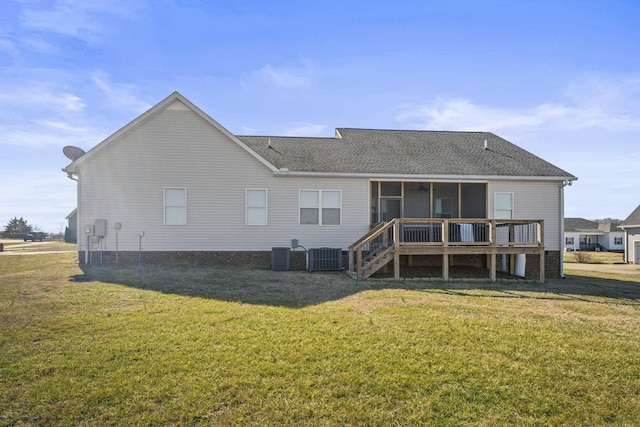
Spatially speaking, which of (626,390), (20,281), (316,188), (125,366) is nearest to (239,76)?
(316,188)

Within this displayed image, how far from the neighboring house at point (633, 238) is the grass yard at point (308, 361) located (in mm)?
27349

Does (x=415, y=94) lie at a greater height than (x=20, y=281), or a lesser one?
greater

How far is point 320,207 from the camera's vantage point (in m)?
16.0

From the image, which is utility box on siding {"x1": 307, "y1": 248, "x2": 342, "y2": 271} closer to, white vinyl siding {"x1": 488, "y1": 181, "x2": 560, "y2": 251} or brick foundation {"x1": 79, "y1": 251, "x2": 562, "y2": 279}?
brick foundation {"x1": 79, "y1": 251, "x2": 562, "y2": 279}

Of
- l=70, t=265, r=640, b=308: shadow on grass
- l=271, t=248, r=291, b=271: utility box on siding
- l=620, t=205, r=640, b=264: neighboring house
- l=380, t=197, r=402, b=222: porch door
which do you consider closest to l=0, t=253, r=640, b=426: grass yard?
l=70, t=265, r=640, b=308: shadow on grass

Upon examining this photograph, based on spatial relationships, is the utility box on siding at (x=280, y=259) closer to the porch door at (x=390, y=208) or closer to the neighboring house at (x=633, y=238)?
the porch door at (x=390, y=208)

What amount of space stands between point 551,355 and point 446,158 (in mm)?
12934

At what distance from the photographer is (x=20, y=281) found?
10.9m

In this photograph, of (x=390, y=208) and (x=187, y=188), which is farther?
(x=390, y=208)

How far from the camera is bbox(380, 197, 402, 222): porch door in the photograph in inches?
685

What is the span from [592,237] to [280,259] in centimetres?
5701

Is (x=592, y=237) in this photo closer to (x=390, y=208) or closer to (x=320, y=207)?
(x=390, y=208)

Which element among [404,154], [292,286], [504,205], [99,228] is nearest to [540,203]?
[504,205]

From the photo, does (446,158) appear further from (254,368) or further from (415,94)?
(254,368)
